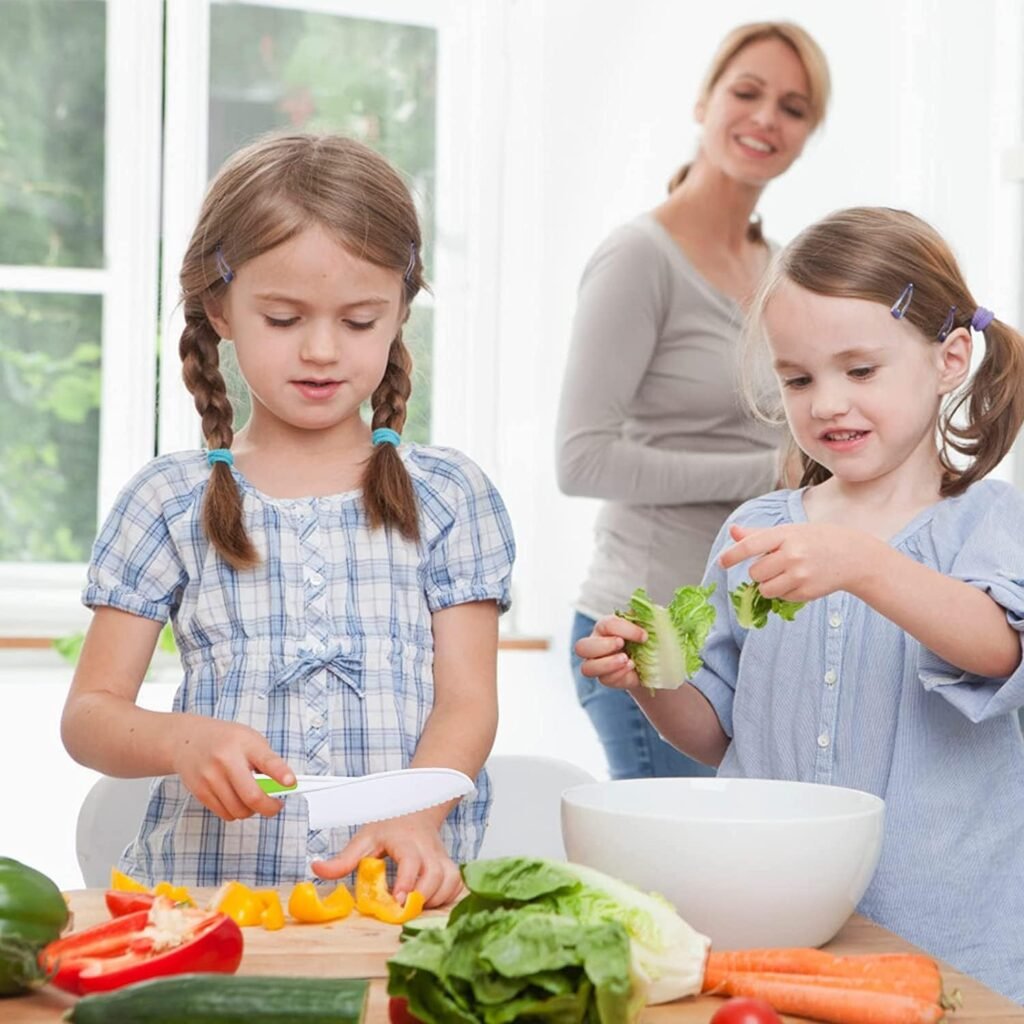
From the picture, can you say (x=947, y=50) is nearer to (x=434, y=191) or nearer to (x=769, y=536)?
(x=434, y=191)

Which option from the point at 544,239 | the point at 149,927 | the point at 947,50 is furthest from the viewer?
the point at 544,239

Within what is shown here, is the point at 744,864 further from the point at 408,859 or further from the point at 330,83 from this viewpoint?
the point at 330,83

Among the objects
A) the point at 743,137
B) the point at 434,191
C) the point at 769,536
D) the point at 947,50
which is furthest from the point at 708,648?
the point at 434,191

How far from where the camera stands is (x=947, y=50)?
323 centimetres

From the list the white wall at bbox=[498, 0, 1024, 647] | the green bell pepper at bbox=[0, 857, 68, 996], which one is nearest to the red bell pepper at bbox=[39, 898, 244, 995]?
the green bell pepper at bbox=[0, 857, 68, 996]

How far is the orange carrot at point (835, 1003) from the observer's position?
919mm

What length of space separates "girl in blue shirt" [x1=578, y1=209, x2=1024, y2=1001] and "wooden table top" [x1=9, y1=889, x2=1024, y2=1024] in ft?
0.90

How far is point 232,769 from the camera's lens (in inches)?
49.2

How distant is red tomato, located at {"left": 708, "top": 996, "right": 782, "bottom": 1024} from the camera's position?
0.86m

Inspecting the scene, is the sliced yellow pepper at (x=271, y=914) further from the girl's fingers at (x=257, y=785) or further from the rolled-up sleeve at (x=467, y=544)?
the rolled-up sleeve at (x=467, y=544)

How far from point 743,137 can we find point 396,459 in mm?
1164

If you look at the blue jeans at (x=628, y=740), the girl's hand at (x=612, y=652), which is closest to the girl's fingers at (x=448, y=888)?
the girl's hand at (x=612, y=652)

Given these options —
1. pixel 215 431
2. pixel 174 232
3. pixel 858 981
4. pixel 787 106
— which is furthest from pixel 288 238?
pixel 174 232

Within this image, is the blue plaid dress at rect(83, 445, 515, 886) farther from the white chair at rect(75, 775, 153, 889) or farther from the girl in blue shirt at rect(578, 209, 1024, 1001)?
the girl in blue shirt at rect(578, 209, 1024, 1001)
